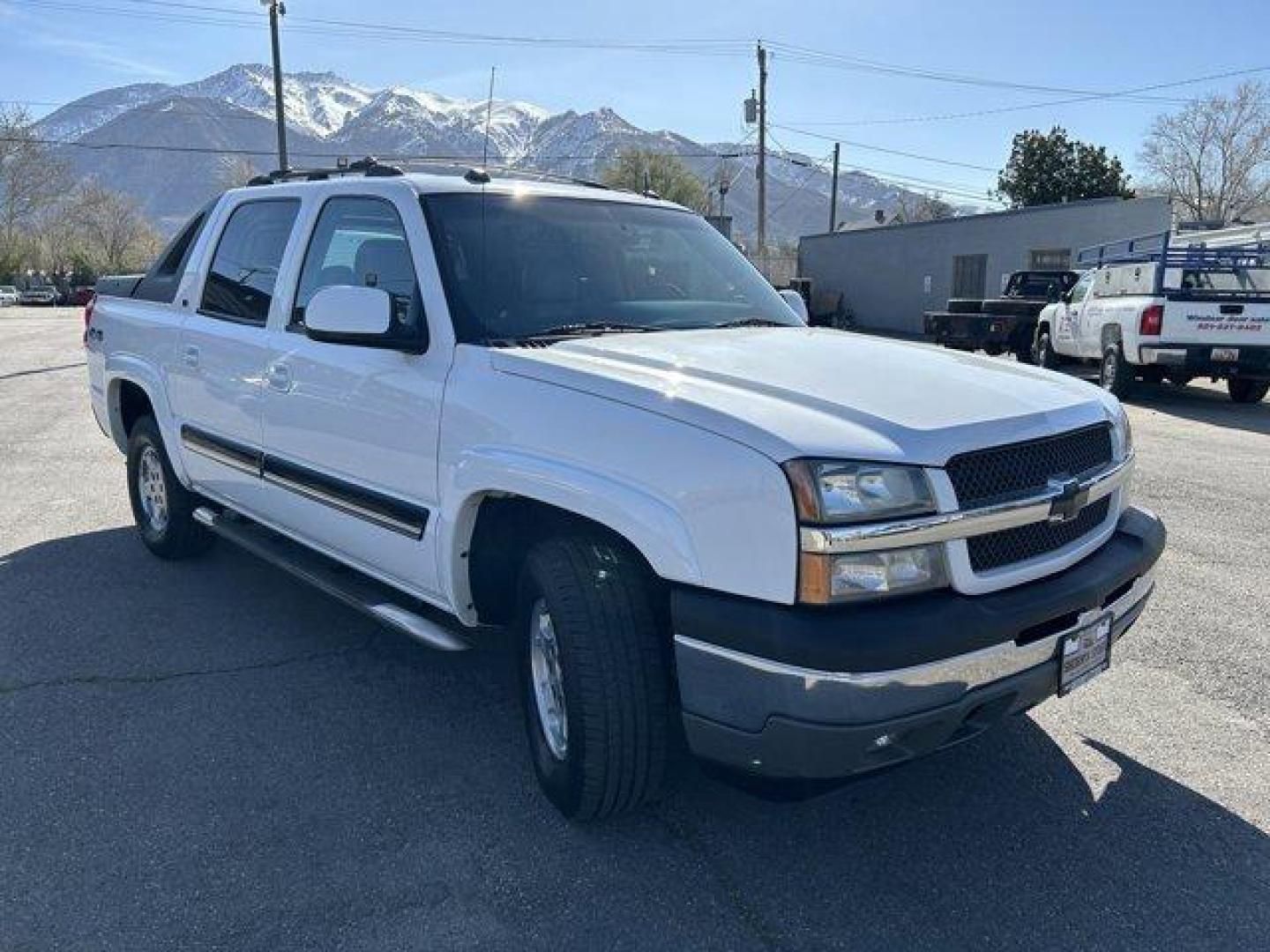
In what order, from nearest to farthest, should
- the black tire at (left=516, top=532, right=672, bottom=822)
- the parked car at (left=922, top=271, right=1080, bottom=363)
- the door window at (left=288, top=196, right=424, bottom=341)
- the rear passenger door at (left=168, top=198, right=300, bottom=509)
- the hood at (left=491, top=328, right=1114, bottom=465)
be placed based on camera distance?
the hood at (left=491, top=328, right=1114, bottom=465) < the black tire at (left=516, top=532, right=672, bottom=822) < the door window at (left=288, top=196, right=424, bottom=341) < the rear passenger door at (left=168, top=198, right=300, bottom=509) < the parked car at (left=922, top=271, right=1080, bottom=363)

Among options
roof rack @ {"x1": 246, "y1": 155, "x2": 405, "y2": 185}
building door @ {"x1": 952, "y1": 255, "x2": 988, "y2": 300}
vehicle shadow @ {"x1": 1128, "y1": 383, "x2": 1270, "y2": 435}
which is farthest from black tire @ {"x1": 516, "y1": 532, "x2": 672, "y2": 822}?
building door @ {"x1": 952, "y1": 255, "x2": 988, "y2": 300}

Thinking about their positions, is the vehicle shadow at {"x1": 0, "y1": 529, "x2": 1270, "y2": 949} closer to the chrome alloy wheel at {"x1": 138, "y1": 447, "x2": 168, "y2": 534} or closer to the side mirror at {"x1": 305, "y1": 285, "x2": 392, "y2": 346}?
the side mirror at {"x1": 305, "y1": 285, "x2": 392, "y2": 346}

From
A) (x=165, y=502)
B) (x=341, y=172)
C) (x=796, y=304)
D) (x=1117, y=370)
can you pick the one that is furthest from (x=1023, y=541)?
(x=1117, y=370)

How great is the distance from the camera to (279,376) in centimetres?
415

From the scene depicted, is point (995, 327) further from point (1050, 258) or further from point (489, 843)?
point (489, 843)

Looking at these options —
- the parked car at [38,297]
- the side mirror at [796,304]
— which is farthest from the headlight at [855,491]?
the parked car at [38,297]

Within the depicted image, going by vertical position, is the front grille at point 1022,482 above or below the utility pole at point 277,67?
below

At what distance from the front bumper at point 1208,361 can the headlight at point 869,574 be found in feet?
38.6

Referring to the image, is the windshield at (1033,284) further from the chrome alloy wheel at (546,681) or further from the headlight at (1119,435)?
the chrome alloy wheel at (546,681)

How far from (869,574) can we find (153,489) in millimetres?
4760

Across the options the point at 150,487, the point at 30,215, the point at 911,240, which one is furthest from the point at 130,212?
the point at 150,487

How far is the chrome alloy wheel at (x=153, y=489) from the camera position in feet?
18.6

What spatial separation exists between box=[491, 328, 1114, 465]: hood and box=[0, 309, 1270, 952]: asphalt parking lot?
123cm

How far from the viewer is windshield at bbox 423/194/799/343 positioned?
3486 mm
